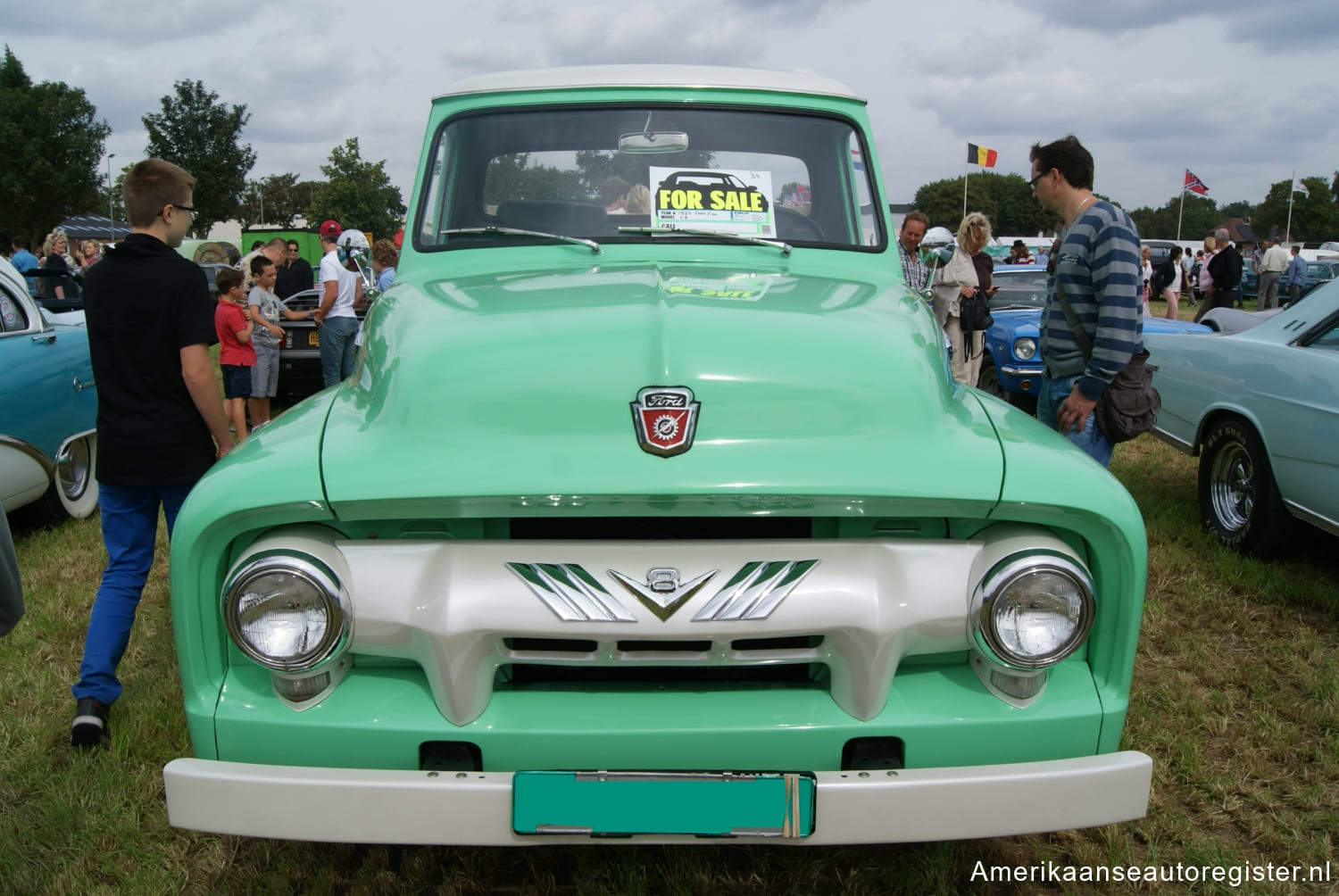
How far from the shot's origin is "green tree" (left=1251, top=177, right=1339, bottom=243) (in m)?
71.9

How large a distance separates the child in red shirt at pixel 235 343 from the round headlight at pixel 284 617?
5.83m

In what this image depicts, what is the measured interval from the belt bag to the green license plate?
2560 millimetres

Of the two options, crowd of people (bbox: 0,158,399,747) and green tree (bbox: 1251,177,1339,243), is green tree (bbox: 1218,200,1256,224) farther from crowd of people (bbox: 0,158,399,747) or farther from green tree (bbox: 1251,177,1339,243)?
crowd of people (bbox: 0,158,399,747)

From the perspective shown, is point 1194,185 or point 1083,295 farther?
point 1194,185

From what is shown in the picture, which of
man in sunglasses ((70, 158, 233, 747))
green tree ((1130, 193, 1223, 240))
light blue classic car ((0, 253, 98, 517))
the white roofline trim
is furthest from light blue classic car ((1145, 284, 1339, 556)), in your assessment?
green tree ((1130, 193, 1223, 240))

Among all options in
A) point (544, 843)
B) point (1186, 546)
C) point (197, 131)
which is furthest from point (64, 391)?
point (197, 131)

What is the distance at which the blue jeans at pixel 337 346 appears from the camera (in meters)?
8.64

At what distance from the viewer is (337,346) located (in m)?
8.73

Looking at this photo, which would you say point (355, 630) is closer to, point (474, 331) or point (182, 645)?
point (182, 645)

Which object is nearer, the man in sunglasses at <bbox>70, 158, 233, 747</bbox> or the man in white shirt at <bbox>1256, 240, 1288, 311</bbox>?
the man in sunglasses at <bbox>70, 158, 233, 747</bbox>

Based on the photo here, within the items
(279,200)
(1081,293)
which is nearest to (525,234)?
(1081,293)

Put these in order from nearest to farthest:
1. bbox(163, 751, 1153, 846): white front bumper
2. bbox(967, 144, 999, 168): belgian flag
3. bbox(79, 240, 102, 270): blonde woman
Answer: bbox(163, 751, 1153, 846): white front bumper < bbox(79, 240, 102, 270): blonde woman < bbox(967, 144, 999, 168): belgian flag

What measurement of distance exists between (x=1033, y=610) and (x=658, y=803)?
31.3 inches

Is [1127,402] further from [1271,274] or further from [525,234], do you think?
[1271,274]
